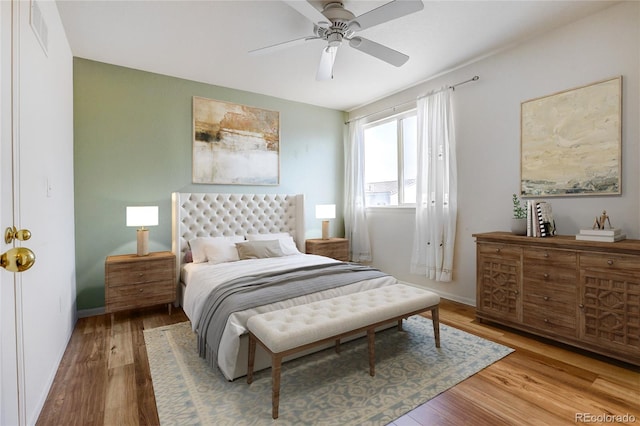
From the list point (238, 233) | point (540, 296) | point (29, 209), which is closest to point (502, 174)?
point (540, 296)

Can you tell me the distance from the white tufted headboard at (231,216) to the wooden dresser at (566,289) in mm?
2597

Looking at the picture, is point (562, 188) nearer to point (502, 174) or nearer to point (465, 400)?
point (502, 174)

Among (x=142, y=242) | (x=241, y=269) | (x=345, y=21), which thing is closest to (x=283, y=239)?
(x=241, y=269)

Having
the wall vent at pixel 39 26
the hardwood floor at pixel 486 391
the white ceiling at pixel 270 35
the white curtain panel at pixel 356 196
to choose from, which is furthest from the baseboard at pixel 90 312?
the white curtain panel at pixel 356 196

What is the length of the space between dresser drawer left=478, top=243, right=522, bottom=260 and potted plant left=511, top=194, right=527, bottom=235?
0.64 feet

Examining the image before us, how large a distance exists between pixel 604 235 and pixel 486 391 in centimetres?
154

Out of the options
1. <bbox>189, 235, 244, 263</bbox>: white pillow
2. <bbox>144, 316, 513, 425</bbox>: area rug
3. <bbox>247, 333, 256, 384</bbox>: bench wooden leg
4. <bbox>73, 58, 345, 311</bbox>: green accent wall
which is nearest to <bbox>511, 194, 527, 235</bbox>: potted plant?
<bbox>144, 316, 513, 425</bbox>: area rug

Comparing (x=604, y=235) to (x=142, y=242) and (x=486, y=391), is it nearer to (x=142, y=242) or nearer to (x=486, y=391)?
(x=486, y=391)

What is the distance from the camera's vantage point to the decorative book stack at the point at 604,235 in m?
2.32

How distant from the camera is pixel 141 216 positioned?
335cm

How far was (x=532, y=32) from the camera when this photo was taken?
2.96 meters

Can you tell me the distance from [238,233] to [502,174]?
3376 millimetres

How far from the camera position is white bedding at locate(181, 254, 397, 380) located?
2.06m

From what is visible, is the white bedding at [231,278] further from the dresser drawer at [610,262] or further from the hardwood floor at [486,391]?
the dresser drawer at [610,262]
